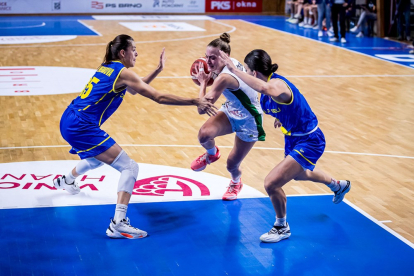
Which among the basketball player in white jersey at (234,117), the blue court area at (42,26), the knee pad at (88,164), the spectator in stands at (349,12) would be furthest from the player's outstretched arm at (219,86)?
the spectator in stands at (349,12)

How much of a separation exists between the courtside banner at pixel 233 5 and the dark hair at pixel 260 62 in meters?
23.1

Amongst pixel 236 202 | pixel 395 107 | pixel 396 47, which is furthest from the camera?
pixel 396 47

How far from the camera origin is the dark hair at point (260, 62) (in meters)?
5.38

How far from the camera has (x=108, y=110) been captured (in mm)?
5824

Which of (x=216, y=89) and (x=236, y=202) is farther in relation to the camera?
(x=236, y=202)

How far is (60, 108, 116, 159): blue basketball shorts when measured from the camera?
5.61 m

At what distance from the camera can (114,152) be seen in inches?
223

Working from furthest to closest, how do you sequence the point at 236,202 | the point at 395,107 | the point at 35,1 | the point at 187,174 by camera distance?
the point at 35,1 < the point at 395,107 < the point at 187,174 < the point at 236,202

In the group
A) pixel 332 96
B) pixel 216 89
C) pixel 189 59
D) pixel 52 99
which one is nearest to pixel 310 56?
pixel 189 59

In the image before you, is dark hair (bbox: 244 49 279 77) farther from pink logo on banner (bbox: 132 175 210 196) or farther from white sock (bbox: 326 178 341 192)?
pink logo on banner (bbox: 132 175 210 196)

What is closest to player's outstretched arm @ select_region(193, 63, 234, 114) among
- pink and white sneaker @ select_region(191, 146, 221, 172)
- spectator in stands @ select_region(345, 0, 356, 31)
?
pink and white sneaker @ select_region(191, 146, 221, 172)

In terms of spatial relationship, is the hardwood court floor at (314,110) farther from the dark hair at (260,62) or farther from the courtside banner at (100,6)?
the courtside banner at (100,6)

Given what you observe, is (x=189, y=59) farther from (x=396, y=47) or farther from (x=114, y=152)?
(x=114, y=152)

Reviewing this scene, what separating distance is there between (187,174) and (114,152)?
1.86 m
